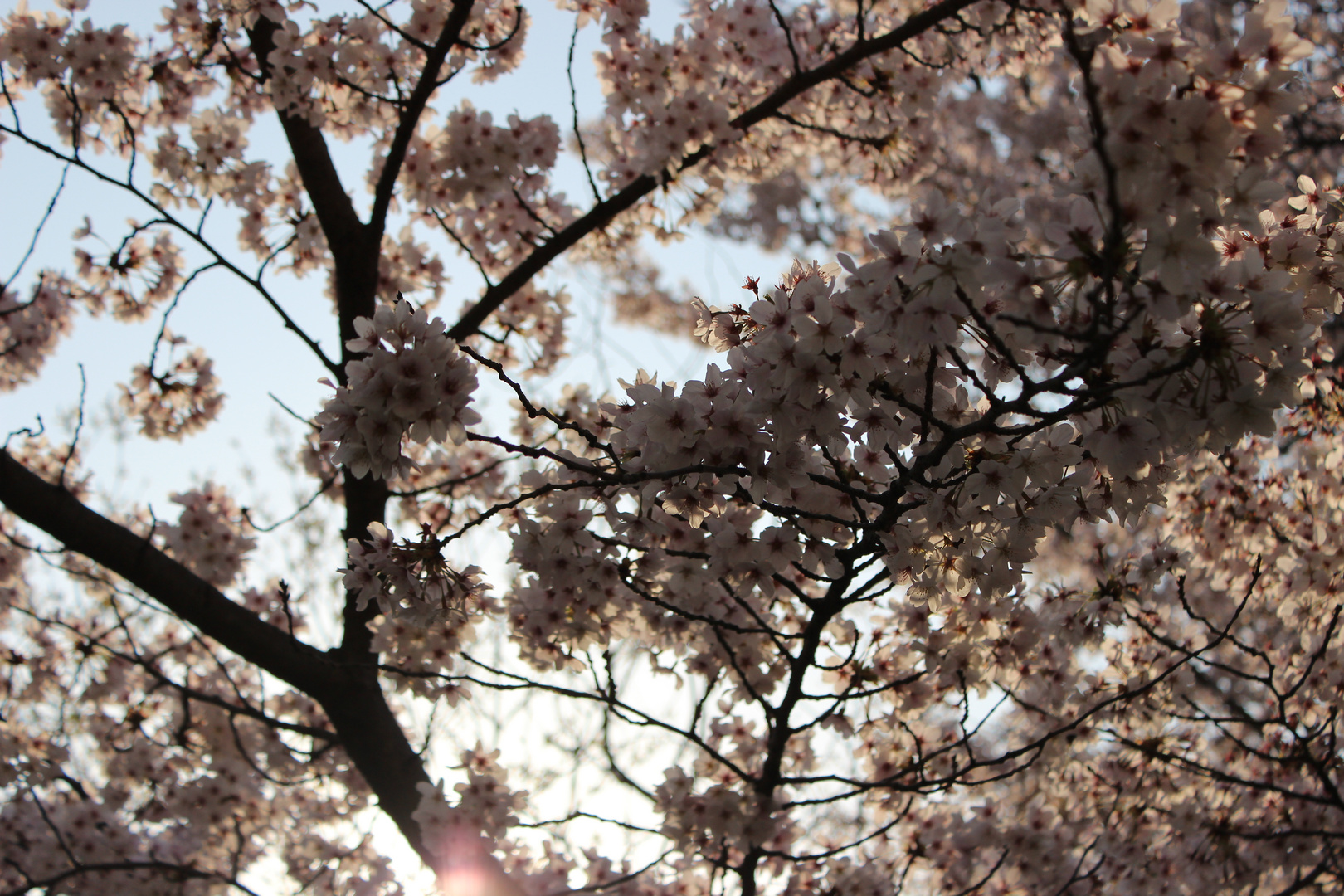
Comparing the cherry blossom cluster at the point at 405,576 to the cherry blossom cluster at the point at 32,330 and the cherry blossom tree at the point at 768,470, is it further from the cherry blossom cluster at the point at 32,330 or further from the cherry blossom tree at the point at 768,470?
the cherry blossom cluster at the point at 32,330

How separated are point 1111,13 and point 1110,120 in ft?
0.96

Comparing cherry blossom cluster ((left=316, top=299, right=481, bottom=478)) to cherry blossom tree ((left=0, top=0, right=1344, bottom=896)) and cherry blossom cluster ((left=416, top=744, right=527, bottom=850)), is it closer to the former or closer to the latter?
cherry blossom tree ((left=0, top=0, right=1344, bottom=896))

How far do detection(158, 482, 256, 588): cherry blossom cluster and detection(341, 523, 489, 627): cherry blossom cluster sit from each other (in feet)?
10.7

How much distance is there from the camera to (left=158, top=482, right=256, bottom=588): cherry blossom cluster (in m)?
5.00

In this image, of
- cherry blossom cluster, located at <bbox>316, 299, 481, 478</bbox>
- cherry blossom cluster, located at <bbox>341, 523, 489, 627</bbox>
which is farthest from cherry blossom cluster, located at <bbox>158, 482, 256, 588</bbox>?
cherry blossom cluster, located at <bbox>316, 299, 481, 478</bbox>

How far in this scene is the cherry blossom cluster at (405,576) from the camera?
2.21 metres

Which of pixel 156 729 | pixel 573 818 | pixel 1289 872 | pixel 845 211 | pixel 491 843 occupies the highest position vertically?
pixel 845 211

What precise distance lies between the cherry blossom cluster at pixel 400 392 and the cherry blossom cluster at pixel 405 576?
0.99ft

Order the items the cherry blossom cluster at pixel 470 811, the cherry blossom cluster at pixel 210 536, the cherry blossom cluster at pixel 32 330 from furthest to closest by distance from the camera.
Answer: the cherry blossom cluster at pixel 32 330 < the cherry blossom cluster at pixel 210 536 < the cherry blossom cluster at pixel 470 811

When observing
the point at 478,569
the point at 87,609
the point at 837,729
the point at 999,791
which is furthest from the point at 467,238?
the point at 87,609

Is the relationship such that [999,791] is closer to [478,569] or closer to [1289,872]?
[1289,872]

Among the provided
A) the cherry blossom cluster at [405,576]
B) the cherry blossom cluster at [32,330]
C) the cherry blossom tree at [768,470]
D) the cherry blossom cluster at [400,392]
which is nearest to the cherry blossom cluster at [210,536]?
the cherry blossom tree at [768,470]

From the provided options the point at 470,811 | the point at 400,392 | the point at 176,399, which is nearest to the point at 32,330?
the point at 176,399

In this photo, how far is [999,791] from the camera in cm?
614
